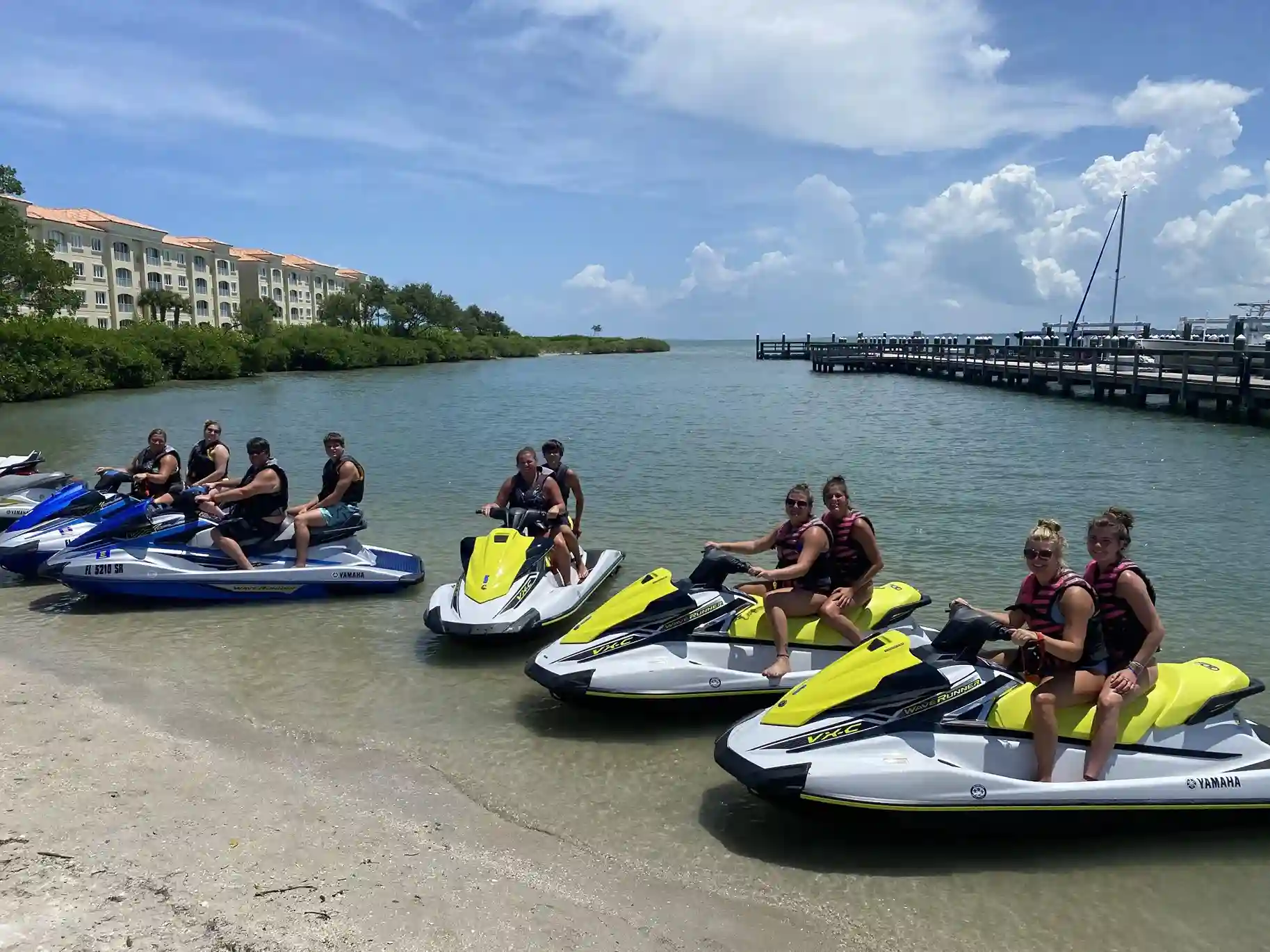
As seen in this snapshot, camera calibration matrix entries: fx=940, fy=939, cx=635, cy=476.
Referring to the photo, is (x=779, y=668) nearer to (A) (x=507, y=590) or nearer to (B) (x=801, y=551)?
(B) (x=801, y=551)

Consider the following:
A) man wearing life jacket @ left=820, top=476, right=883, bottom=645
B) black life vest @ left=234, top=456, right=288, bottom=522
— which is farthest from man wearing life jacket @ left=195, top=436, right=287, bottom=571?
man wearing life jacket @ left=820, top=476, right=883, bottom=645

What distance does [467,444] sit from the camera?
86.4ft

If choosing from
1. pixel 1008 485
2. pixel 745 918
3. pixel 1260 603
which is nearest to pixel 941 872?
pixel 745 918

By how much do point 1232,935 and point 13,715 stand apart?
761 cm

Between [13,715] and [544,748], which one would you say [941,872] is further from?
[13,715]

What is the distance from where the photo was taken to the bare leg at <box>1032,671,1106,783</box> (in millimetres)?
5176

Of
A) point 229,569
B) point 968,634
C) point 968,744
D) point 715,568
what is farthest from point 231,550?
point 968,744

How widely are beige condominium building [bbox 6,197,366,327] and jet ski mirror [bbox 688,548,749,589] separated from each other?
61.0 m

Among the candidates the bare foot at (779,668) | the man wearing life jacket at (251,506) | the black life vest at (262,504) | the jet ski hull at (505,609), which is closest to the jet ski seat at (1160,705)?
the bare foot at (779,668)

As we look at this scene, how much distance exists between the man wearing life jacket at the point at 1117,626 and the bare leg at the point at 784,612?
2049mm

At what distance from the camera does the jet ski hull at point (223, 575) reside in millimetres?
9344

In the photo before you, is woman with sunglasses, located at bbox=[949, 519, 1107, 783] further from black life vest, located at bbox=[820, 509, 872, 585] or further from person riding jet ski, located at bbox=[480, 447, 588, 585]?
person riding jet ski, located at bbox=[480, 447, 588, 585]

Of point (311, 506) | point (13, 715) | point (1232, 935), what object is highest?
point (311, 506)

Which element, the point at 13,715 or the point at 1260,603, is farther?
the point at 1260,603
